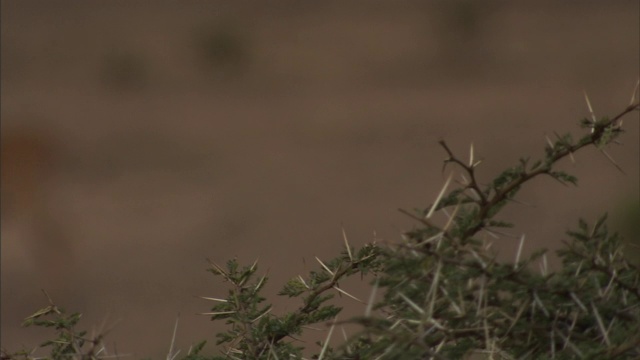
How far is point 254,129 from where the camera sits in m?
15.2

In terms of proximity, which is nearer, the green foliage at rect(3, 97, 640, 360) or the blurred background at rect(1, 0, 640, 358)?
the green foliage at rect(3, 97, 640, 360)

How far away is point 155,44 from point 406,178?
19.4 feet

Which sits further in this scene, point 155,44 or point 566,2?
point 566,2

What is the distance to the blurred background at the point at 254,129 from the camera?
464 inches

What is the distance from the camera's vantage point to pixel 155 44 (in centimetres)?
1795

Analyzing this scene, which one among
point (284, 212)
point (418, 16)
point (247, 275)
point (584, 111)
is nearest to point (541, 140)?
point (584, 111)

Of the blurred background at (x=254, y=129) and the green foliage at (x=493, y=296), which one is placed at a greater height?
the blurred background at (x=254, y=129)

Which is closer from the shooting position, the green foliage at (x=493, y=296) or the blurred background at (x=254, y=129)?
the green foliage at (x=493, y=296)

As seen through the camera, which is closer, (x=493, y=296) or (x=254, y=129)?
(x=493, y=296)

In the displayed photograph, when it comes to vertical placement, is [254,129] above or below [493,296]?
above

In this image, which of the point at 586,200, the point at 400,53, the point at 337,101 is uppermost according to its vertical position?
the point at 400,53

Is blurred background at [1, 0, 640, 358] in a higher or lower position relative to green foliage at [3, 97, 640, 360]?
higher

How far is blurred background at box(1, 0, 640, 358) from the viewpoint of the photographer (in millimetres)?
11781

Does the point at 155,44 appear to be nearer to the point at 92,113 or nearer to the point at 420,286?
the point at 92,113
